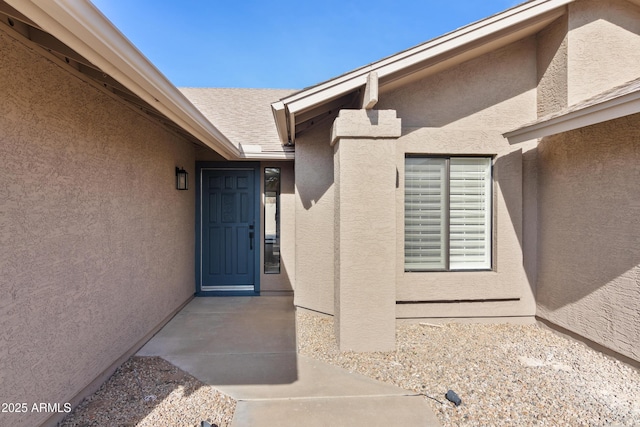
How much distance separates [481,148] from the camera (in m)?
Answer: 5.57

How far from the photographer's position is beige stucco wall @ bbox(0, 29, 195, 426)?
268cm

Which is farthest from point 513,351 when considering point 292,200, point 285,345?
point 292,200

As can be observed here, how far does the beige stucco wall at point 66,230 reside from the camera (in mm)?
2684

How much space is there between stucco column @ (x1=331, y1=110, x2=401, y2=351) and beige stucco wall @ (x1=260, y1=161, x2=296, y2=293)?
300 cm

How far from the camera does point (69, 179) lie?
3352 millimetres

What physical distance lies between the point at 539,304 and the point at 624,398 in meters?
2.16

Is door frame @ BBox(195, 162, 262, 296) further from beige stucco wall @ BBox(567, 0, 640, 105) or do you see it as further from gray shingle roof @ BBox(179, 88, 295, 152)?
beige stucco wall @ BBox(567, 0, 640, 105)

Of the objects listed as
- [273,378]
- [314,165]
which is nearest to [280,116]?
[314,165]

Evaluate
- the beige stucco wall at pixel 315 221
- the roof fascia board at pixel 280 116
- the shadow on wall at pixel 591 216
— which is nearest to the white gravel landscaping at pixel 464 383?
the shadow on wall at pixel 591 216

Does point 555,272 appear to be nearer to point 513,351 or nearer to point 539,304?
point 539,304

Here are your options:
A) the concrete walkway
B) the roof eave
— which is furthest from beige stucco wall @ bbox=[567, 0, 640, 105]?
the concrete walkway

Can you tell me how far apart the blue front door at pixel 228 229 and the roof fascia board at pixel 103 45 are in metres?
3.86

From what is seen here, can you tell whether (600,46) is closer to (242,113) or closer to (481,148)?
(481,148)

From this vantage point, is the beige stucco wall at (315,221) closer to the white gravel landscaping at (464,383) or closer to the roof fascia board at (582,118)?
the white gravel landscaping at (464,383)
